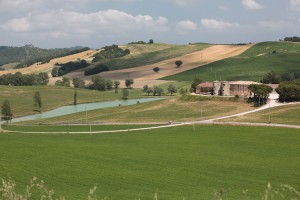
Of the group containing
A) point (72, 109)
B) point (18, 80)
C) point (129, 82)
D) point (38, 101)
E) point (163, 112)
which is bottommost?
point (72, 109)

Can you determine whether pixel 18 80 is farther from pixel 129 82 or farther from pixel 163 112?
pixel 163 112

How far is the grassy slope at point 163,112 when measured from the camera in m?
Result: 90.1

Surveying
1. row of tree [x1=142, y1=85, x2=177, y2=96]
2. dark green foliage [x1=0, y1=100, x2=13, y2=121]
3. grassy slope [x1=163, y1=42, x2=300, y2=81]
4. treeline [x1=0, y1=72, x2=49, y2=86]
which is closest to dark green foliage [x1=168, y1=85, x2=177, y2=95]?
row of tree [x1=142, y1=85, x2=177, y2=96]

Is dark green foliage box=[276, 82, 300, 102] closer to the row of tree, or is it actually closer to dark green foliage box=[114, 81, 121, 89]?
the row of tree

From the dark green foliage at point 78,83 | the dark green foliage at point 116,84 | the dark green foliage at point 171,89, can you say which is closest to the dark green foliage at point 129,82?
the dark green foliage at point 116,84

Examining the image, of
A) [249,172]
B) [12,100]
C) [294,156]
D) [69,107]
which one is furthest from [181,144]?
[12,100]

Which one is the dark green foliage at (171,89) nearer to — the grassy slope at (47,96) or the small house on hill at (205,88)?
the grassy slope at (47,96)

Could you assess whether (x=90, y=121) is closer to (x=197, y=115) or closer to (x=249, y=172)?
(x=197, y=115)

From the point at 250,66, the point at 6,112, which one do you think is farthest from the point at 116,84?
the point at 6,112

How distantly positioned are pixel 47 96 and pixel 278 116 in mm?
82422

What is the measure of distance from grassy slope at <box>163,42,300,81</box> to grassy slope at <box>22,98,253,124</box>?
53483 mm

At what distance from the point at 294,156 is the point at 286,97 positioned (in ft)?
164

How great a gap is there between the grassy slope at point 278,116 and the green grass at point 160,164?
11.1 metres

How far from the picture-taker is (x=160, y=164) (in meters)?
40.6
